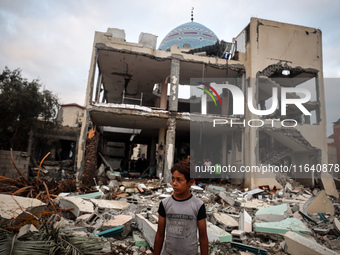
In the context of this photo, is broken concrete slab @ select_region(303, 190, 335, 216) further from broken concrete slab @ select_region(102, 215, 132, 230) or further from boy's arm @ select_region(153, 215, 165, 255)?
boy's arm @ select_region(153, 215, 165, 255)

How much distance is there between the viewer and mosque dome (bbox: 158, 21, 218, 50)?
1736cm

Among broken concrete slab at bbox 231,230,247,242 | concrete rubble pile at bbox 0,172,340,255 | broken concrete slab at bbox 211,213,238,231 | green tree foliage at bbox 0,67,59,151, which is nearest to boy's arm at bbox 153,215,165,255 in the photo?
concrete rubble pile at bbox 0,172,340,255

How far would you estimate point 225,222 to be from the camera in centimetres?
563

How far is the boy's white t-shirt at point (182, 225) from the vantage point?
7.38ft

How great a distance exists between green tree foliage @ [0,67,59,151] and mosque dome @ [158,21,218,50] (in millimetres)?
10137

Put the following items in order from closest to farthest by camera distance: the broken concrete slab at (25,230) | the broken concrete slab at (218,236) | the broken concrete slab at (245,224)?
1. the broken concrete slab at (25,230)
2. the broken concrete slab at (218,236)
3. the broken concrete slab at (245,224)

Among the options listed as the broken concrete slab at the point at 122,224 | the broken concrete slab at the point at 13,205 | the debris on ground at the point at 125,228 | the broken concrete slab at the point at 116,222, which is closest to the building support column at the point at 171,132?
the debris on ground at the point at 125,228

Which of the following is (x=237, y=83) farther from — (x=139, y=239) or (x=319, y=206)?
(x=139, y=239)

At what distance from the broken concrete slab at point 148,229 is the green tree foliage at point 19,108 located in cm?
1416

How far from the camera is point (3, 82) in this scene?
15766 mm

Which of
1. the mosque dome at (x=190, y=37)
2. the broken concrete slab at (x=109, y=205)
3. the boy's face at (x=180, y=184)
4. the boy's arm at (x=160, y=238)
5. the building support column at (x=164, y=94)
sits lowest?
the broken concrete slab at (x=109, y=205)

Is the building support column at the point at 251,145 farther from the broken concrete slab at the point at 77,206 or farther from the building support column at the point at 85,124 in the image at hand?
the broken concrete slab at the point at 77,206

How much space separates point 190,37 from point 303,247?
54.0ft

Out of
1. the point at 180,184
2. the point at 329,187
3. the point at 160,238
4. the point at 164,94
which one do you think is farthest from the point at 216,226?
the point at 164,94
